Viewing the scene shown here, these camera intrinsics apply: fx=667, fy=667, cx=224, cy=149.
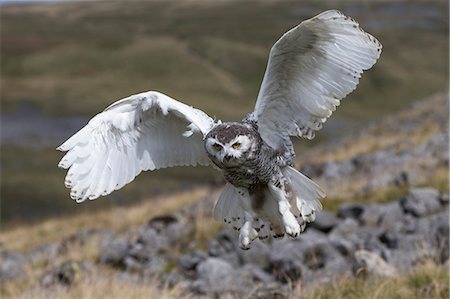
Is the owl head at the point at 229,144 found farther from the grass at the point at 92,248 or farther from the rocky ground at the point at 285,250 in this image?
the grass at the point at 92,248

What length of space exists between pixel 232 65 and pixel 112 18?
34.7 metres

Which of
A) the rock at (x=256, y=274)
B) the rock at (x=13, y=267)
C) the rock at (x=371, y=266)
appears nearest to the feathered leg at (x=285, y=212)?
the rock at (x=371, y=266)

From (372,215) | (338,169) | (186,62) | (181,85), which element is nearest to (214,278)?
(372,215)

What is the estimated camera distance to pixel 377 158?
480 inches

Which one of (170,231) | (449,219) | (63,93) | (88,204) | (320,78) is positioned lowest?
(63,93)

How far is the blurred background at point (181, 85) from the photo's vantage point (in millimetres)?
16000

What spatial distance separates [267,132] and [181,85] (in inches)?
1908

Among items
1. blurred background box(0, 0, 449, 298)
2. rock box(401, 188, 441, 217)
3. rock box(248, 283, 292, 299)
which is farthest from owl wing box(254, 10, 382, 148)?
blurred background box(0, 0, 449, 298)

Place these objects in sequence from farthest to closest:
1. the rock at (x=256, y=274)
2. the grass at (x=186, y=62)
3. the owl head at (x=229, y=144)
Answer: the grass at (x=186, y=62)
the rock at (x=256, y=274)
the owl head at (x=229, y=144)

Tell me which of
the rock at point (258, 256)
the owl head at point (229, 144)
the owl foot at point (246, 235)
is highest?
the owl head at point (229, 144)

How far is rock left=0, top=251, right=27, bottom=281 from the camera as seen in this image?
785 cm

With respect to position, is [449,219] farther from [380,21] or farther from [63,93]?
[380,21]

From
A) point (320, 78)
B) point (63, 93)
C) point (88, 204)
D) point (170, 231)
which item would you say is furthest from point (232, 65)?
point (320, 78)

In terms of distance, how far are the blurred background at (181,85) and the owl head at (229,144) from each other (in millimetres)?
4106
